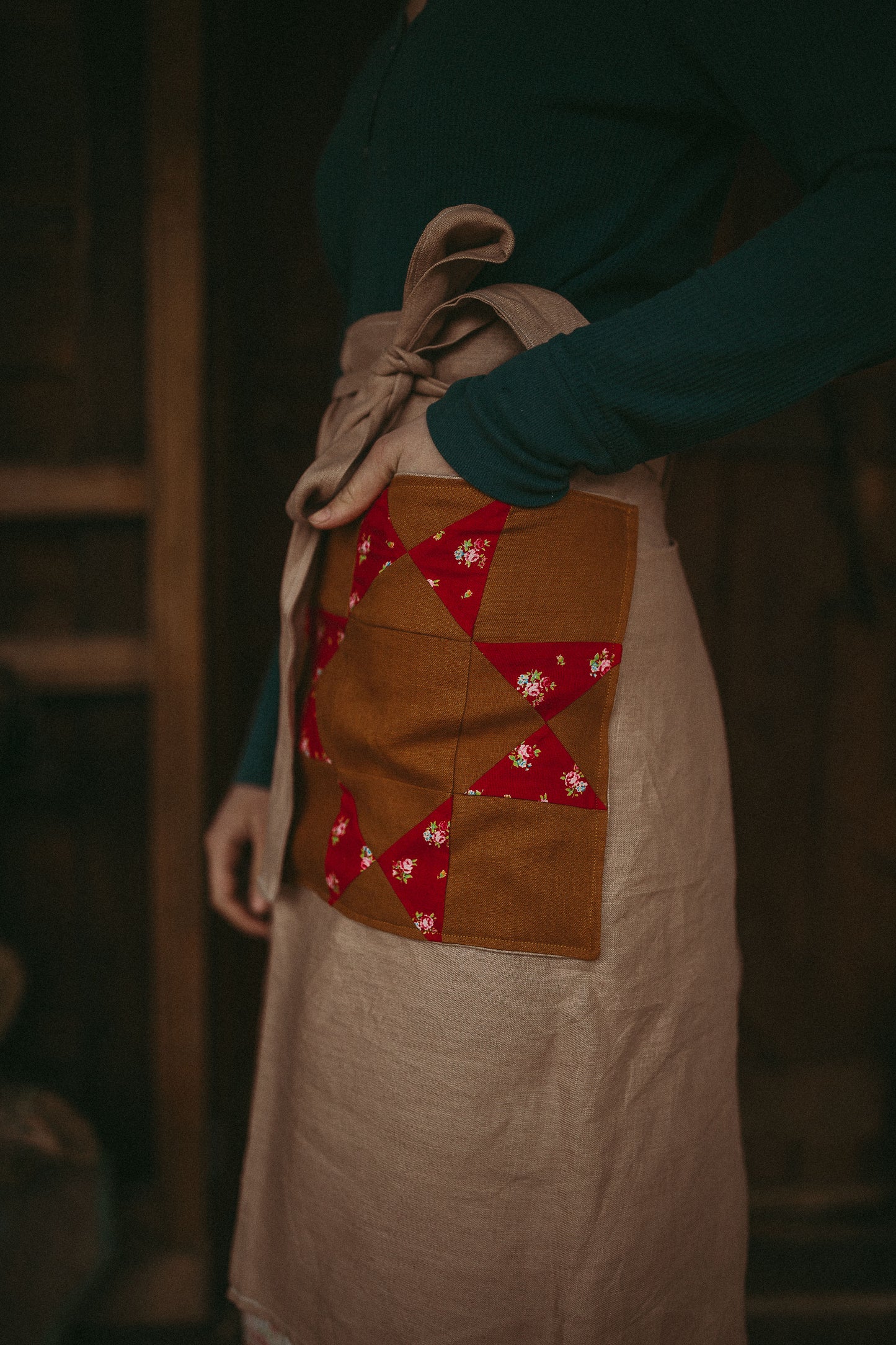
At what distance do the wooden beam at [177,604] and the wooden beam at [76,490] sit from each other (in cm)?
4

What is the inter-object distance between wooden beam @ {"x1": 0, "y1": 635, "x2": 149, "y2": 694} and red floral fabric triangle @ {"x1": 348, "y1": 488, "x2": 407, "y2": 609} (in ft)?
2.27

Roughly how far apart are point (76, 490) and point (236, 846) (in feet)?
2.11

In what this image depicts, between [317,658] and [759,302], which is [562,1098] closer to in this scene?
[317,658]

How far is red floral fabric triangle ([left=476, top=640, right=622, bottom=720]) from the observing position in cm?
55

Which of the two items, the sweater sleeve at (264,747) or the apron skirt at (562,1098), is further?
the sweater sleeve at (264,747)

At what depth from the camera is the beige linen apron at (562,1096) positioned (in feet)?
1.83

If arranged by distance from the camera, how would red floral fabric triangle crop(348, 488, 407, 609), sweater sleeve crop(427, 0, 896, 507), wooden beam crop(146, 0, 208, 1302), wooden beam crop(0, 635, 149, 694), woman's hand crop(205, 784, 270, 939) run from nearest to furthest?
sweater sleeve crop(427, 0, 896, 507) → red floral fabric triangle crop(348, 488, 407, 609) → woman's hand crop(205, 784, 270, 939) → wooden beam crop(146, 0, 208, 1302) → wooden beam crop(0, 635, 149, 694)

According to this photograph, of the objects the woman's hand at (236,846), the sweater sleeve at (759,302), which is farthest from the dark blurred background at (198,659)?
the sweater sleeve at (759,302)

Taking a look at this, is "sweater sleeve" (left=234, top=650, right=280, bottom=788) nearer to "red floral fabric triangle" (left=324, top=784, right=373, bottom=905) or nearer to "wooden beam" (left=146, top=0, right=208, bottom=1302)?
"red floral fabric triangle" (left=324, top=784, right=373, bottom=905)

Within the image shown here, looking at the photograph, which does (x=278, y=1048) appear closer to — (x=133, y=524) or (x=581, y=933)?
(x=581, y=933)

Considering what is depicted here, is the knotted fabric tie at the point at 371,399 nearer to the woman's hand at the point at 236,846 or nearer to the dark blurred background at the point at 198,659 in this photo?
the woman's hand at the point at 236,846

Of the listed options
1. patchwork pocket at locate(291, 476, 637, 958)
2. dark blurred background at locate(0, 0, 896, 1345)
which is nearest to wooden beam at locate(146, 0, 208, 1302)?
dark blurred background at locate(0, 0, 896, 1345)

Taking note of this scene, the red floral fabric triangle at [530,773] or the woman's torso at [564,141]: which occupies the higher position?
the woman's torso at [564,141]

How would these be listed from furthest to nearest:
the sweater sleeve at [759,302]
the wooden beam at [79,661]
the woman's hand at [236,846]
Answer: the wooden beam at [79,661]
the woman's hand at [236,846]
the sweater sleeve at [759,302]
